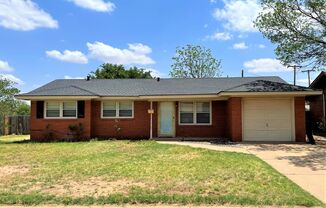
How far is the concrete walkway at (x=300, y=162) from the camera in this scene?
817 cm

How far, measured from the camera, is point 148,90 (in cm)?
2131

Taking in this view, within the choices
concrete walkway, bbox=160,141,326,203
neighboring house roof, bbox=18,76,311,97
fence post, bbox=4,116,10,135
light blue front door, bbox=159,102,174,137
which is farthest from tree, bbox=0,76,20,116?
concrete walkway, bbox=160,141,326,203

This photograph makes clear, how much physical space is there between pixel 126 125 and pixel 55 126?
4193 mm

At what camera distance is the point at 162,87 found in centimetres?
2192

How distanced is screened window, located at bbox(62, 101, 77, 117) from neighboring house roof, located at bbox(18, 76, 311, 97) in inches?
30.1

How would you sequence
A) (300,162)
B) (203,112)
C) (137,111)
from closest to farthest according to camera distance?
(300,162) < (203,112) < (137,111)

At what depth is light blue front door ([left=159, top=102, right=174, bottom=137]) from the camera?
20.6 metres

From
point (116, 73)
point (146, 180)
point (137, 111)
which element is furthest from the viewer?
point (116, 73)

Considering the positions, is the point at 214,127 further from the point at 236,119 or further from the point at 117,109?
the point at 117,109

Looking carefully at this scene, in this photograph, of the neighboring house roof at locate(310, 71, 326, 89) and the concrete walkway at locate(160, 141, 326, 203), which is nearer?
the concrete walkway at locate(160, 141, 326, 203)

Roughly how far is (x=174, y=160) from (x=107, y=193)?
456cm

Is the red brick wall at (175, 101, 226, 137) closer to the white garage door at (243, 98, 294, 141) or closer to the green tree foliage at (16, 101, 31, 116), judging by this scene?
the white garage door at (243, 98, 294, 141)

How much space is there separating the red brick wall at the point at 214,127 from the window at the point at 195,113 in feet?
0.97

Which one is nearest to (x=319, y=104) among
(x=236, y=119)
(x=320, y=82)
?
(x=320, y=82)
